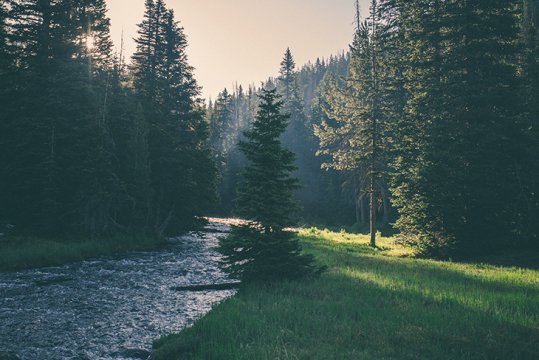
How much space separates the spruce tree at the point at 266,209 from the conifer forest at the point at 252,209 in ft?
0.22

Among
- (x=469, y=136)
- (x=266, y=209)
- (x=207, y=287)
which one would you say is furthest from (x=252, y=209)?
(x=469, y=136)

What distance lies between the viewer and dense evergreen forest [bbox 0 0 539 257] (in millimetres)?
20344

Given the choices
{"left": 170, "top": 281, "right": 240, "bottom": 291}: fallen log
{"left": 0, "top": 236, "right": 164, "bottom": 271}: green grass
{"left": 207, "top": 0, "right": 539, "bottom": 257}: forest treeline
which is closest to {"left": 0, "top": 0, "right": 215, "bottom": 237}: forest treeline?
{"left": 0, "top": 236, "right": 164, "bottom": 271}: green grass

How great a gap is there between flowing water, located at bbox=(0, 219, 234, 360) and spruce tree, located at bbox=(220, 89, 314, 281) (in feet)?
5.75

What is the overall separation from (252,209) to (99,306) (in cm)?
631

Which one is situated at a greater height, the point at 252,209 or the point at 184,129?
the point at 184,129

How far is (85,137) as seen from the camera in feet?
83.7

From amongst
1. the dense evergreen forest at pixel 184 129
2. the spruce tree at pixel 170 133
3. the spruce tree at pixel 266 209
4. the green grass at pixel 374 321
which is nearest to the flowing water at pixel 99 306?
the green grass at pixel 374 321

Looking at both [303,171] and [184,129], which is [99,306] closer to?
[184,129]

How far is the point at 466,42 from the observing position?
22.1 meters

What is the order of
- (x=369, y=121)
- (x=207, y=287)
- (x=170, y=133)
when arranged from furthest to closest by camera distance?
(x=170, y=133) → (x=369, y=121) → (x=207, y=287)

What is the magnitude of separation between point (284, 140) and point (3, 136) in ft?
201

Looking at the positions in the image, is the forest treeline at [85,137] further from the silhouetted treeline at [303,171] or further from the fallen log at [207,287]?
the silhouetted treeline at [303,171]

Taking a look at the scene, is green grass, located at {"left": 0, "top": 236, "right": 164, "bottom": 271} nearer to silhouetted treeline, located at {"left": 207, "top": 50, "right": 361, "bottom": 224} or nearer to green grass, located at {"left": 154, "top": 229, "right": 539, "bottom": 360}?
green grass, located at {"left": 154, "top": 229, "right": 539, "bottom": 360}
